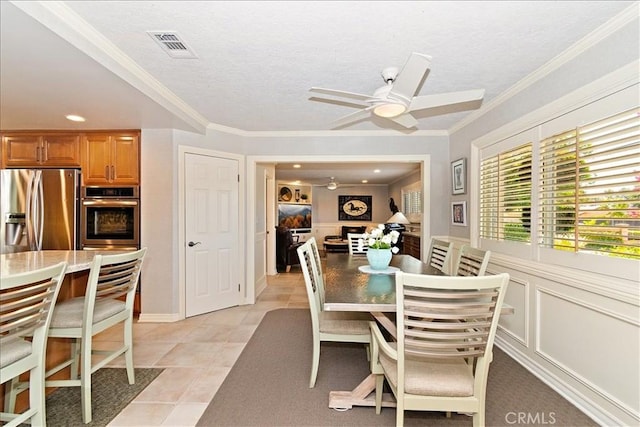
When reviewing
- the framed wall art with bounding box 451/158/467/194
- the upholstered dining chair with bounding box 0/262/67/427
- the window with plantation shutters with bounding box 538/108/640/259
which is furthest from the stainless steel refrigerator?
the window with plantation shutters with bounding box 538/108/640/259

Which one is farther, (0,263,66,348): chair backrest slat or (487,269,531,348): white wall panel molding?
(487,269,531,348): white wall panel molding

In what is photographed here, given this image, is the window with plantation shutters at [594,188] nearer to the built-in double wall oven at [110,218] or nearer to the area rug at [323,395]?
the area rug at [323,395]

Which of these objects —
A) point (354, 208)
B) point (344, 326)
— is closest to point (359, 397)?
point (344, 326)

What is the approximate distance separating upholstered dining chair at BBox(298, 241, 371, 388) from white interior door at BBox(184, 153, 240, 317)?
2.12m

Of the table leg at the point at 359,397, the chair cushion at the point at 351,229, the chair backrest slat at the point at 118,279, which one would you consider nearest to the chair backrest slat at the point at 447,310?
the table leg at the point at 359,397

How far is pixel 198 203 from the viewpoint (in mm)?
3939

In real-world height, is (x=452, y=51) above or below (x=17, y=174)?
above

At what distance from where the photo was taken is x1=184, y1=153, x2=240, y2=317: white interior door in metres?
3.88

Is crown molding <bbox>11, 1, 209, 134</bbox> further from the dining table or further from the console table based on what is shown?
the console table

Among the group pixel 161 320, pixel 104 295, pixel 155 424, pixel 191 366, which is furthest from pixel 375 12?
pixel 161 320

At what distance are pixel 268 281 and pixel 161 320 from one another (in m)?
2.36

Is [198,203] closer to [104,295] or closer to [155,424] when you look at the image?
[104,295]

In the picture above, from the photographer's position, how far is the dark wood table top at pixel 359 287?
1711 millimetres

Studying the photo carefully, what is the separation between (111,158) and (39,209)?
38.5 inches
